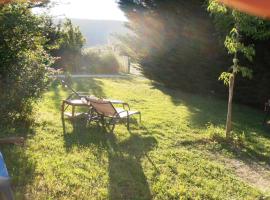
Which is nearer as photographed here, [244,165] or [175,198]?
[175,198]

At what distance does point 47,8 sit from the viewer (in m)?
9.42

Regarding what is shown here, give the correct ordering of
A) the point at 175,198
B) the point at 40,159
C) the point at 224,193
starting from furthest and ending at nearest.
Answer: the point at 40,159
the point at 224,193
the point at 175,198

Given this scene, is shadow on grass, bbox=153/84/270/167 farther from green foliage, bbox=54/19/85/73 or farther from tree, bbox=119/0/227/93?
green foliage, bbox=54/19/85/73

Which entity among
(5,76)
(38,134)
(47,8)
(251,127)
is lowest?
(251,127)

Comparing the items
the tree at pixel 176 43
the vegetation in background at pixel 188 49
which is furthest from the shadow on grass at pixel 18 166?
the tree at pixel 176 43

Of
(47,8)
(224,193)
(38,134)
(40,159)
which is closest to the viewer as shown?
(224,193)

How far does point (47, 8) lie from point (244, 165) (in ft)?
17.4

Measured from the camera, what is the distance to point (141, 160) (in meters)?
7.62

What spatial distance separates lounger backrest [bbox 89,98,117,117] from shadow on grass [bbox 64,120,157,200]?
0.41 meters

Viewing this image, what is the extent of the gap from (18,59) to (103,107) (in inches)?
82.8

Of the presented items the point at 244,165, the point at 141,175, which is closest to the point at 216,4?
the point at 244,165

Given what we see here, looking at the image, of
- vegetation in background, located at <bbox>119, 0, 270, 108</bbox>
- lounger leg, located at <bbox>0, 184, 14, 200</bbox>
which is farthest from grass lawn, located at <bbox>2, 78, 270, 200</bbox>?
vegetation in background, located at <bbox>119, 0, 270, 108</bbox>

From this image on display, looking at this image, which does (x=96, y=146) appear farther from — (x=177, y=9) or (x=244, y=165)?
(x=177, y=9)

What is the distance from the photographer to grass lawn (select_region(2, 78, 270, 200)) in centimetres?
611
